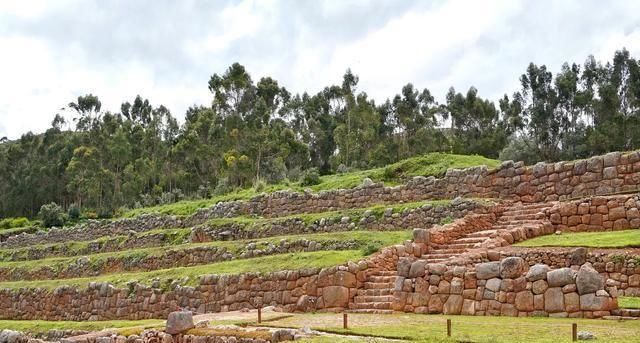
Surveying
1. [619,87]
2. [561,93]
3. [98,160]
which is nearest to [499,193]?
[561,93]

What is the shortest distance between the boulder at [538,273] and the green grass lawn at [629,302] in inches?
56.5

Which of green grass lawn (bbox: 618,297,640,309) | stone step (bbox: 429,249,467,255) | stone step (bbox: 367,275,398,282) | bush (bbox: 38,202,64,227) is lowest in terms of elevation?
green grass lawn (bbox: 618,297,640,309)

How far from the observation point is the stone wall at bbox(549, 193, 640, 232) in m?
17.8

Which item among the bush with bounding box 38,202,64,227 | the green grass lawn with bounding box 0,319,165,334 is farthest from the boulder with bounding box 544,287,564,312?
the bush with bounding box 38,202,64,227

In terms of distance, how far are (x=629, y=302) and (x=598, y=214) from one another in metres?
6.42

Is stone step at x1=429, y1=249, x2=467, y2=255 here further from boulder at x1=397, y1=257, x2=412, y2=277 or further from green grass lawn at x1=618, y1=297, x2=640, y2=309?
green grass lawn at x1=618, y1=297, x2=640, y2=309

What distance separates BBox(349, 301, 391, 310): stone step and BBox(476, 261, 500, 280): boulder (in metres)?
2.53

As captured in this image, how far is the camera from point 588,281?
1233 cm

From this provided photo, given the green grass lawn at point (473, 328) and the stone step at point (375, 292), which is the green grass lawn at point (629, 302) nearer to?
the green grass lawn at point (473, 328)

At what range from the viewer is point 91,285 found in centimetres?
2388

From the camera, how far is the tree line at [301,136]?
5369 cm

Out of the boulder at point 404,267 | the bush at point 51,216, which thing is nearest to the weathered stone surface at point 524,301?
the boulder at point 404,267

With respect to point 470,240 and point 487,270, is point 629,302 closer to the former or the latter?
point 487,270

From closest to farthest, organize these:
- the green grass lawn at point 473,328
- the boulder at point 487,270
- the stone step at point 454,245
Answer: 1. the green grass lawn at point 473,328
2. the boulder at point 487,270
3. the stone step at point 454,245
